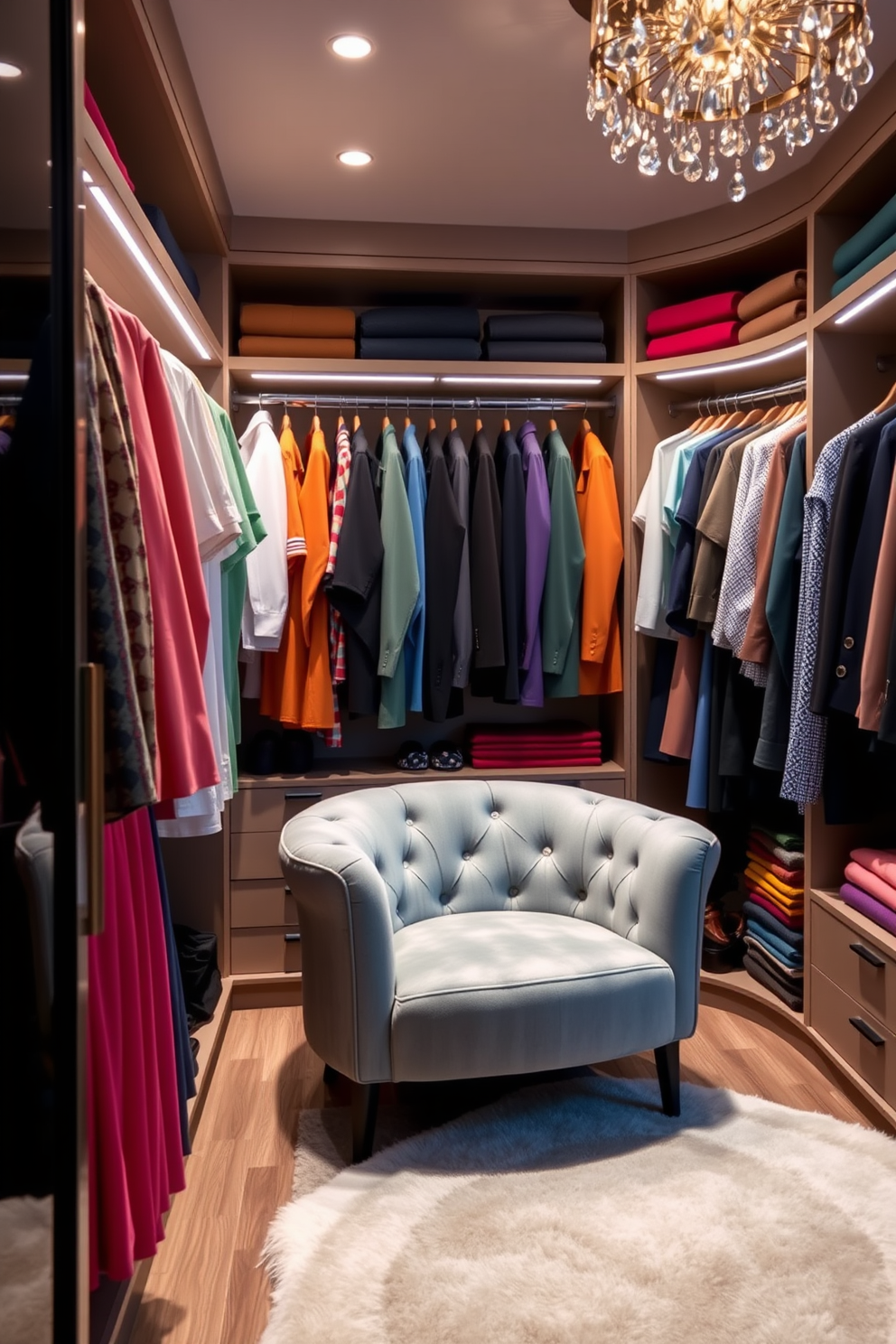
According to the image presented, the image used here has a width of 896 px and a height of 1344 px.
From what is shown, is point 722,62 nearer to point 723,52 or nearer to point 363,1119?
point 723,52

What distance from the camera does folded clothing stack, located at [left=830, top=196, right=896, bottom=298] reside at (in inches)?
93.0

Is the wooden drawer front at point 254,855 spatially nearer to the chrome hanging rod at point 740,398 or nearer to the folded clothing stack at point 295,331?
the folded clothing stack at point 295,331

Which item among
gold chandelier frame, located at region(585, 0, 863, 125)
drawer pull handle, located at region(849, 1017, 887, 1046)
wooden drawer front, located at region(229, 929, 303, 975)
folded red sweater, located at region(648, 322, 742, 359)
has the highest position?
gold chandelier frame, located at region(585, 0, 863, 125)

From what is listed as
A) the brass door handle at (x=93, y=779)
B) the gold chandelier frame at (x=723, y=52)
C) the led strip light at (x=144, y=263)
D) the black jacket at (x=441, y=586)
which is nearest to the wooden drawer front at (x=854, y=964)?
the black jacket at (x=441, y=586)

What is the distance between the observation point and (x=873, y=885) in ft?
8.23

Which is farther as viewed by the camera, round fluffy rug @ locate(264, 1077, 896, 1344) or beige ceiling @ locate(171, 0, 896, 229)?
beige ceiling @ locate(171, 0, 896, 229)

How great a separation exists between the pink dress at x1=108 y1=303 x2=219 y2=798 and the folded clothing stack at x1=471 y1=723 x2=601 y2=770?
1820 mm

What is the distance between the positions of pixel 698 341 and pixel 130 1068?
276 cm

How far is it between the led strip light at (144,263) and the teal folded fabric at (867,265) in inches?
66.5

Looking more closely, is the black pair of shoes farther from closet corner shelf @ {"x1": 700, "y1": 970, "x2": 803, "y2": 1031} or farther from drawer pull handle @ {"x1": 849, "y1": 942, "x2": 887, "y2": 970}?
drawer pull handle @ {"x1": 849, "y1": 942, "x2": 887, "y2": 970}

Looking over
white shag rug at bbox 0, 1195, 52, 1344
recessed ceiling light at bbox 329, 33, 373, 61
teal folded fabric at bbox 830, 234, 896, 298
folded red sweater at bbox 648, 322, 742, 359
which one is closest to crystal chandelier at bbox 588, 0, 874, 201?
teal folded fabric at bbox 830, 234, 896, 298

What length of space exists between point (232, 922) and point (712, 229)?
108 inches

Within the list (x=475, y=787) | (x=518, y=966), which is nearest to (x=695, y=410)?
(x=475, y=787)

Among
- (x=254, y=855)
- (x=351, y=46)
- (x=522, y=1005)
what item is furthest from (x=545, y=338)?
(x=522, y=1005)
